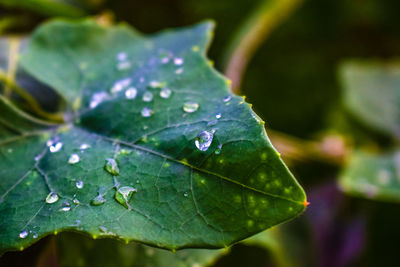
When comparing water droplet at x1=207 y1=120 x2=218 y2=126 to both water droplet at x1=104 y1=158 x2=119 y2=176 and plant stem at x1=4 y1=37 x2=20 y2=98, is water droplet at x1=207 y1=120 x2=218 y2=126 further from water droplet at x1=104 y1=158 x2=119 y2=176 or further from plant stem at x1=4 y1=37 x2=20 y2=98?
plant stem at x1=4 y1=37 x2=20 y2=98

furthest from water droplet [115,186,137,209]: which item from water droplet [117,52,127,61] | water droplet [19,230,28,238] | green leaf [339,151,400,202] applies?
green leaf [339,151,400,202]

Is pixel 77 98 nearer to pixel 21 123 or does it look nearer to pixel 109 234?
pixel 21 123

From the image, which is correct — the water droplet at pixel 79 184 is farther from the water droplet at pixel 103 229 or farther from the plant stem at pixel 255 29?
the plant stem at pixel 255 29

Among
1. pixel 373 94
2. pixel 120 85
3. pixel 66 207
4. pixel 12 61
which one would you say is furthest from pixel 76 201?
pixel 373 94

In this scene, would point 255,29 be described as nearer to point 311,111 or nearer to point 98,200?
point 311,111

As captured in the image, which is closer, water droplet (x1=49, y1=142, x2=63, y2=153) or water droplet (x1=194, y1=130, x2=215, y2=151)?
water droplet (x1=194, y1=130, x2=215, y2=151)

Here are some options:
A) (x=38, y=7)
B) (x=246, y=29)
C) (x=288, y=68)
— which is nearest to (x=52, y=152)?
(x=38, y=7)

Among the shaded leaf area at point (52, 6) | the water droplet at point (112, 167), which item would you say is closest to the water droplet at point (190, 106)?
the water droplet at point (112, 167)
